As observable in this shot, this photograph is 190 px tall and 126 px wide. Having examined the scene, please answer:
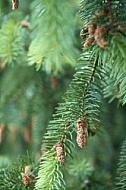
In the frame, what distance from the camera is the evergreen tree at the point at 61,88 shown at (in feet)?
2.51

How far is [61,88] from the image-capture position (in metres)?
1.54

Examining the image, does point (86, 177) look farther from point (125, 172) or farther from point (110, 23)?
point (110, 23)

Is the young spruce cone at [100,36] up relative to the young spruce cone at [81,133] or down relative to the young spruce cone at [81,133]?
up

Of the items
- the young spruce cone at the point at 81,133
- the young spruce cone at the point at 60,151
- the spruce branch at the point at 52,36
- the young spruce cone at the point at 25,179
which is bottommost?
the young spruce cone at the point at 25,179

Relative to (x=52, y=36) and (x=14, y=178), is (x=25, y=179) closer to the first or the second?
(x=14, y=178)

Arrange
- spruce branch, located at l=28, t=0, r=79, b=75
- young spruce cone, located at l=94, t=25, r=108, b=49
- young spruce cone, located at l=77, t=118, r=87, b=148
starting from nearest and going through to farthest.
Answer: young spruce cone, located at l=94, t=25, r=108, b=49
young spruce cone, located at l=77, t=118, r=87, b=148
spruce branch, located at l=28, t=0, r=79, b=75

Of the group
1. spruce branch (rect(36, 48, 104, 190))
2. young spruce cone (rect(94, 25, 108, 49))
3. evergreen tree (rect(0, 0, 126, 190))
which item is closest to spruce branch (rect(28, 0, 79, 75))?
evergreen tree (rect(0, 0, 126, 190))

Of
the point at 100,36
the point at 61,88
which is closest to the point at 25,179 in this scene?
the point at 100,36

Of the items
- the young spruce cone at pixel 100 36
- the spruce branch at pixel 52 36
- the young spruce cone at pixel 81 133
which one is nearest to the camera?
the young spruce cone at pixel 100 36

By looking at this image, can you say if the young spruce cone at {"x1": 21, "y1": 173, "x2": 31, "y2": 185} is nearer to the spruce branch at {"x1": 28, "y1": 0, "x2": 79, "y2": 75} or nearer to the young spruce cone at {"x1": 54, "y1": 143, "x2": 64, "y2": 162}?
the young spruce cone at {"x1": 54, "y1": 143, "x2": 64, "y2": 162}

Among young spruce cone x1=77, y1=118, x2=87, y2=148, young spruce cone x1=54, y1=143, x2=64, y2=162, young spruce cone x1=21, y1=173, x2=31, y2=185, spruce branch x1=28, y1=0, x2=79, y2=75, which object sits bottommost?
young spruce cone x1=21, y1=173, x2=31, y2=185

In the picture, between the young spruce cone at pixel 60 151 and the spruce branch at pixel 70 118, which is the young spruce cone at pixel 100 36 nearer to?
the spruce branch at pixel 70 118

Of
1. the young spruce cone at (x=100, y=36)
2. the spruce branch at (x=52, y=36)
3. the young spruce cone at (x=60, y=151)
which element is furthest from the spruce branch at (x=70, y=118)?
the spruce branch at (x=52, y=36)

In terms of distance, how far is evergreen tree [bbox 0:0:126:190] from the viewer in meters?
0.77
